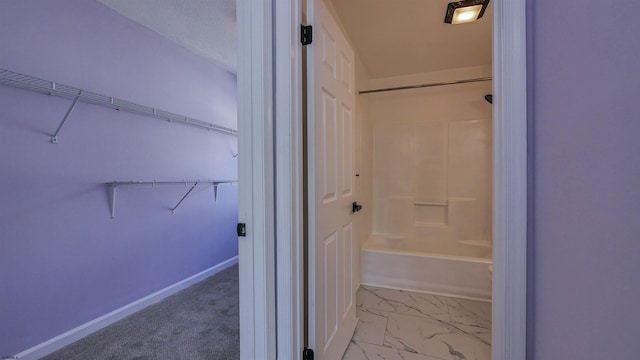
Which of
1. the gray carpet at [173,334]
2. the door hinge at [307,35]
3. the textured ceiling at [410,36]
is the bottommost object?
the gray carpet at [173,334]

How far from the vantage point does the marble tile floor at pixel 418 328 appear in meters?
1.57

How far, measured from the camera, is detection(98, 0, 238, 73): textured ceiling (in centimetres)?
187

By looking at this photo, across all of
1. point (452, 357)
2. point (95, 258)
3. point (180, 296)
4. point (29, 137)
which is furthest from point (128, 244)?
point (452, 357)

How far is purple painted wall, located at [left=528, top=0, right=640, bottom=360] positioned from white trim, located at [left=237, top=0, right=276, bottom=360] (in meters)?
0.97

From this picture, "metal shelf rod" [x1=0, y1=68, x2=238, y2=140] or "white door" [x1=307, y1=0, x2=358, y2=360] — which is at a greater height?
"metal shelf rod" [x1=0, y1=68, x2=238, y2=140]

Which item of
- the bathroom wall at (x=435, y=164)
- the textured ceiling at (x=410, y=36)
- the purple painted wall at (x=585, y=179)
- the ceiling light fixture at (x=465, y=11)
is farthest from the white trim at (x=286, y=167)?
the bathroom wall at (x=435, y=164)

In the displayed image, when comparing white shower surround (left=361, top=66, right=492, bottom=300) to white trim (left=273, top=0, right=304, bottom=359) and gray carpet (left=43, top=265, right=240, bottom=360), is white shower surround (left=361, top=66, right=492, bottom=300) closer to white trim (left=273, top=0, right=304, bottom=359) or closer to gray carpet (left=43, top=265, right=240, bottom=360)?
gray carpet (left=43, top=265, right=240, bottom=360)

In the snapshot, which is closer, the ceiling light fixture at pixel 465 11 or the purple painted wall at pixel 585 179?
the purple painted wall at pixel 585 179

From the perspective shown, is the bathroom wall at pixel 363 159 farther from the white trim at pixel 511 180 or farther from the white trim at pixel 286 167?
the white trim at pixel 511 180

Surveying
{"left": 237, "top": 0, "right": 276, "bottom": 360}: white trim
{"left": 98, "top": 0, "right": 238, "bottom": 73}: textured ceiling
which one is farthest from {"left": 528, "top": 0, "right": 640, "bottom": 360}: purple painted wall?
{"left": 98, "top": 0, "right": 238, "bottom": 73}: textured ceiling

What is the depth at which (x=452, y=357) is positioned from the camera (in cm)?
152

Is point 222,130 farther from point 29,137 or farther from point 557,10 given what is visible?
point 557,10

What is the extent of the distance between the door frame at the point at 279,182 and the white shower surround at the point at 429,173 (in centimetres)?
163

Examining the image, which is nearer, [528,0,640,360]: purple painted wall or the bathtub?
[528,0,640,360]: purple painted wall
